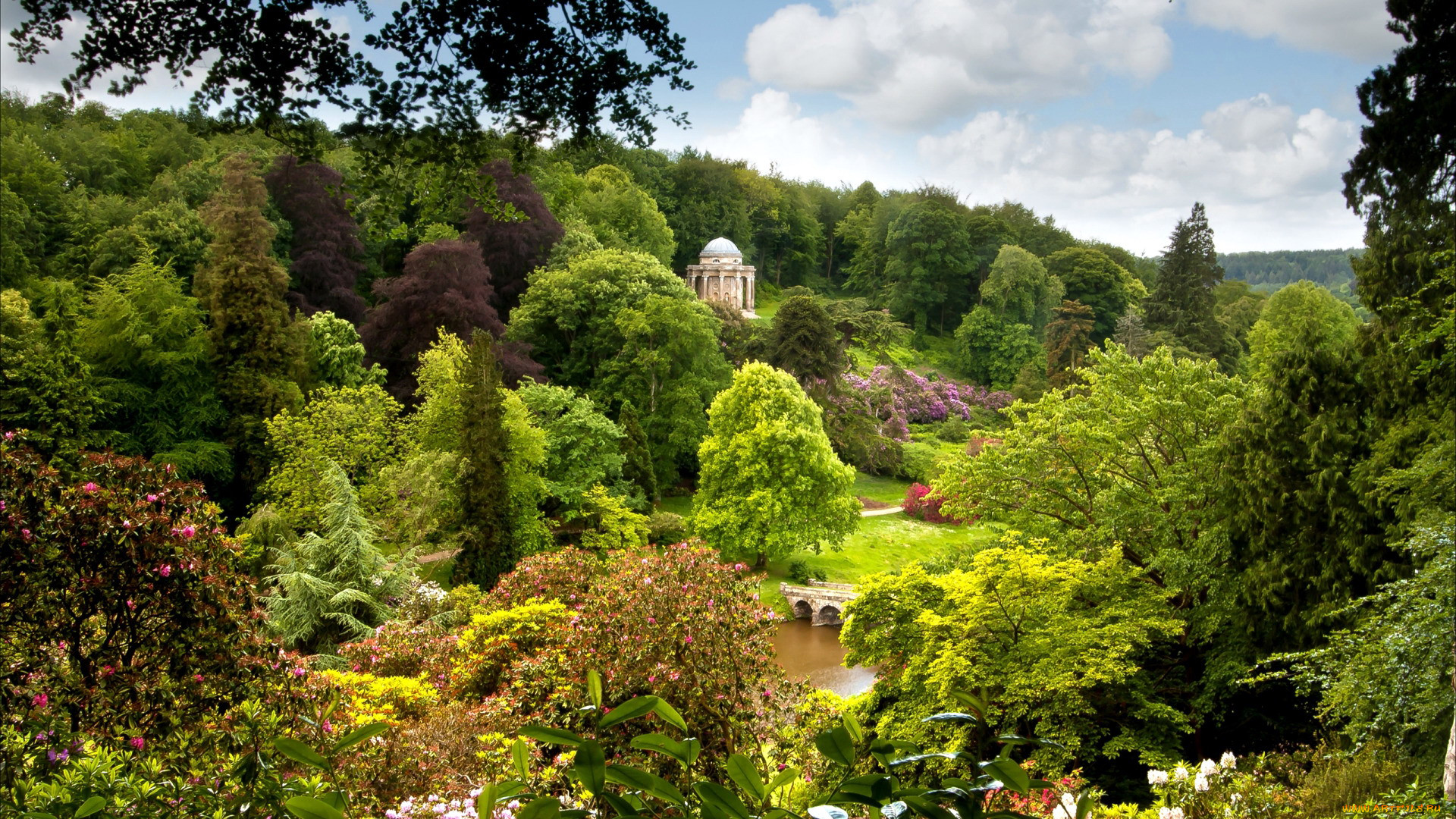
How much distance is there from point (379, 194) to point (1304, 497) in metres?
8.51

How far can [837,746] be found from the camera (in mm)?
1242

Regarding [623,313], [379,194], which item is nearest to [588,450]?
[623,313]

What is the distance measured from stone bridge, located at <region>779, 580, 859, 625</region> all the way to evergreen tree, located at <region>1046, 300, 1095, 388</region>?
16.1m

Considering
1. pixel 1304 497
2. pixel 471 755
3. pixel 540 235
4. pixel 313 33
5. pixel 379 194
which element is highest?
pixel 540 235

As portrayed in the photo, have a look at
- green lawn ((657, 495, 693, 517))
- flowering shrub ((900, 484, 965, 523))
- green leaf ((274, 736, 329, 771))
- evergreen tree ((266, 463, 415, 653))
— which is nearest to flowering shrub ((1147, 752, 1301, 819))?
green leaf ((274, 736, 329, 771))

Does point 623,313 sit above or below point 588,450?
above

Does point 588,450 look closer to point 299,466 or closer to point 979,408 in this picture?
point 299,466

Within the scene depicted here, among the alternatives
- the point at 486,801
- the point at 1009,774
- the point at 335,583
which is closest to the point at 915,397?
the point at 335,583

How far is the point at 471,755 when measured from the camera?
17.6 feet

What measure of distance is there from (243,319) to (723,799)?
17.2 m

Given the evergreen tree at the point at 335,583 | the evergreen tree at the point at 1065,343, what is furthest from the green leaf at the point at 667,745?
the evergreen tree at the point at 1065,343

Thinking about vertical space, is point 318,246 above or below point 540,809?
above

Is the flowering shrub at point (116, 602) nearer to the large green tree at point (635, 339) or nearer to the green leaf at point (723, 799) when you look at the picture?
the green leaf at point (723, 799)

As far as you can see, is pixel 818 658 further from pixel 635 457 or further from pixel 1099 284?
pixel 1099 284
